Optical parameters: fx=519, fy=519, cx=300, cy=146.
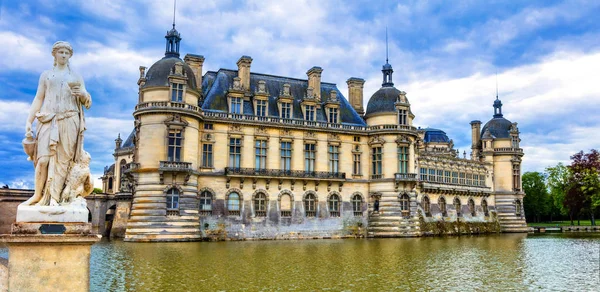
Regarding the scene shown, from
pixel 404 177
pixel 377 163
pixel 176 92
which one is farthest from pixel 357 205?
pixel 176 92

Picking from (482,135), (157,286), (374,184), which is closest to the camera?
(157,286)

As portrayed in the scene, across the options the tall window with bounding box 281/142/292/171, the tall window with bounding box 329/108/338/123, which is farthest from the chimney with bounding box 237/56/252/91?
the tall window with bounding box 329/108/338/123

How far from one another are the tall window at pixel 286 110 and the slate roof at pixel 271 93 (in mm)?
565

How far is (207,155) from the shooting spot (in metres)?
40.9

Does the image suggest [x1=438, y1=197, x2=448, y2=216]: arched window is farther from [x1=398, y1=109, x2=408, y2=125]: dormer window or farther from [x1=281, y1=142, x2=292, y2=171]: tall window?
[x1=281, y1=142, x2=292, y2=171]: tall window

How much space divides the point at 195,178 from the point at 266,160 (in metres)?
6.41

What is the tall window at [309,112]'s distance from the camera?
45850 millimetres

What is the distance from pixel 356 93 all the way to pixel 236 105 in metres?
14.4

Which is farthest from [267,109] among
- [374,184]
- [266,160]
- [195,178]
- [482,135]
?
[482,135]

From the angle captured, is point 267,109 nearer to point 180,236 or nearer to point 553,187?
point 180,236

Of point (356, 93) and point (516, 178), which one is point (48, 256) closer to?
point (356, 93)

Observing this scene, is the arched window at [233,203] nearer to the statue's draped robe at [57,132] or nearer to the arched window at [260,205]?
the arched window at [260,205]

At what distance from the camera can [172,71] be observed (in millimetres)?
38656

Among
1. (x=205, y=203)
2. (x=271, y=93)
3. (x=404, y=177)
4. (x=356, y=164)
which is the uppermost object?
(x=271, y=93)
